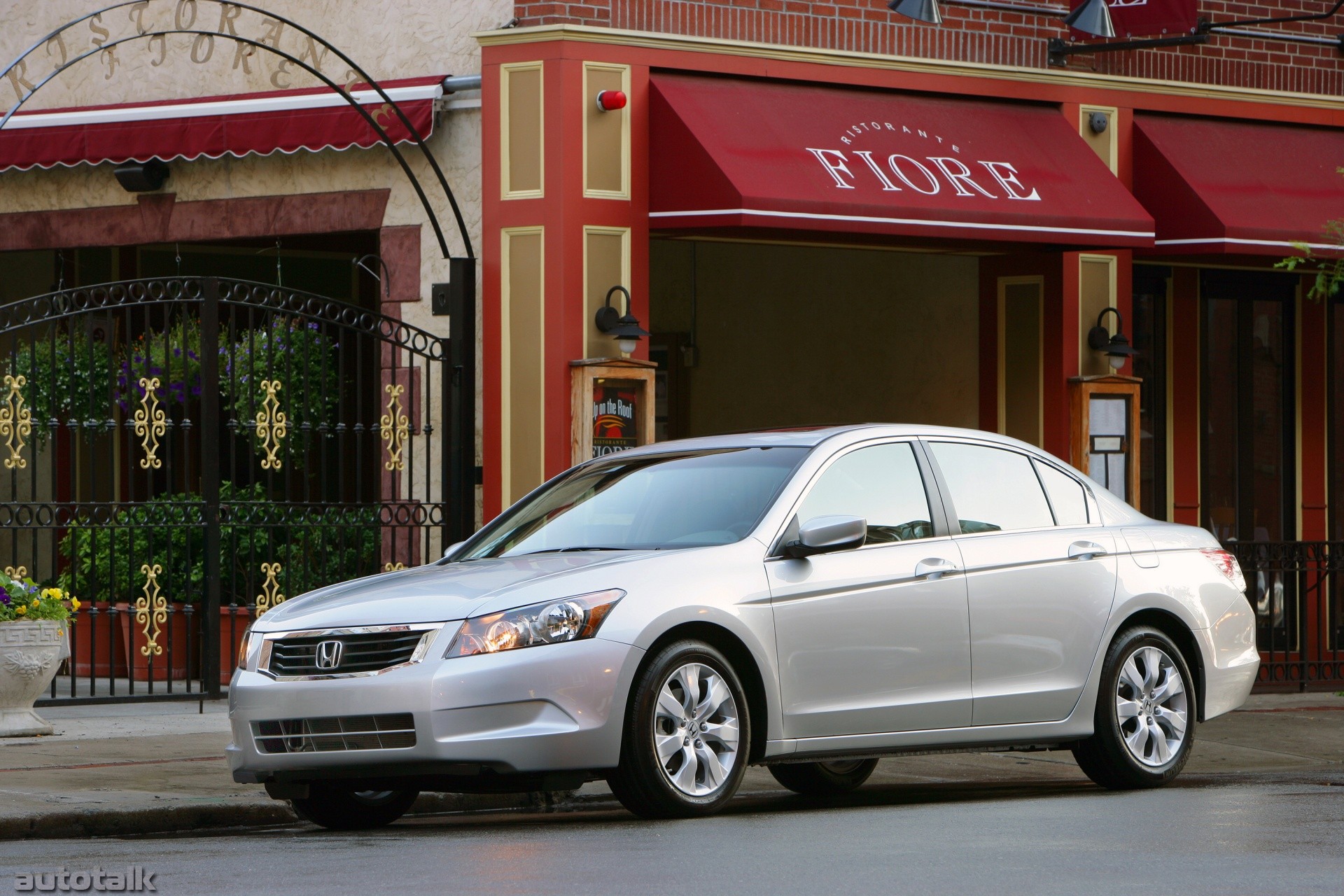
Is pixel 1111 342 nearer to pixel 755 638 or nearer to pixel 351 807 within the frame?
pixel 755 638

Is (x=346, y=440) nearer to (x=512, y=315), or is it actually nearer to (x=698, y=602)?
(x=512, y=315)

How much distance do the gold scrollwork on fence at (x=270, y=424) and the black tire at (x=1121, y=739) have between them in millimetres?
6161

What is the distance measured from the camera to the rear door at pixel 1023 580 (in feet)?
30.0

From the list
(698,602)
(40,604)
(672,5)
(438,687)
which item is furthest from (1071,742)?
(672,5)

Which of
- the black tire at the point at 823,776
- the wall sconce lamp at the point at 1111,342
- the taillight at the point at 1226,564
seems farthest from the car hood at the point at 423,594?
the wall sconce lamp at the point at 1111,342

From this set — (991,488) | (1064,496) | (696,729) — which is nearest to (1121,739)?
(1064,496)

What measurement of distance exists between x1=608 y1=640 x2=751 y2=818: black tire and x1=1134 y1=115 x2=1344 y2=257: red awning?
346 inches

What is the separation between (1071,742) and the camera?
9.53 m

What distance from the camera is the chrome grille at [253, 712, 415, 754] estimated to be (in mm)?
7840

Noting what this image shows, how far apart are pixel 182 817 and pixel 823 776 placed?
2.90m

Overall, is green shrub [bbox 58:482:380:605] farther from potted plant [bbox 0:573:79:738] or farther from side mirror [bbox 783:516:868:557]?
side mirror [bbox 783:516:868:557]

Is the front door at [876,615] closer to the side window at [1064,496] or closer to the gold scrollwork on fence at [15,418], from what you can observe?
the side window at [1064,496]

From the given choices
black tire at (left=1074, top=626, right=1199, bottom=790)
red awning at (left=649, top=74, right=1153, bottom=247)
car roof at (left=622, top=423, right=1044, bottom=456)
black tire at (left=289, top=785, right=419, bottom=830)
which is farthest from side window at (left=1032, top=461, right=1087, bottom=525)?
red awning at (left=649, top=74, right=1153, bottom=247)

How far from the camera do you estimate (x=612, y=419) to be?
46.5 feet
